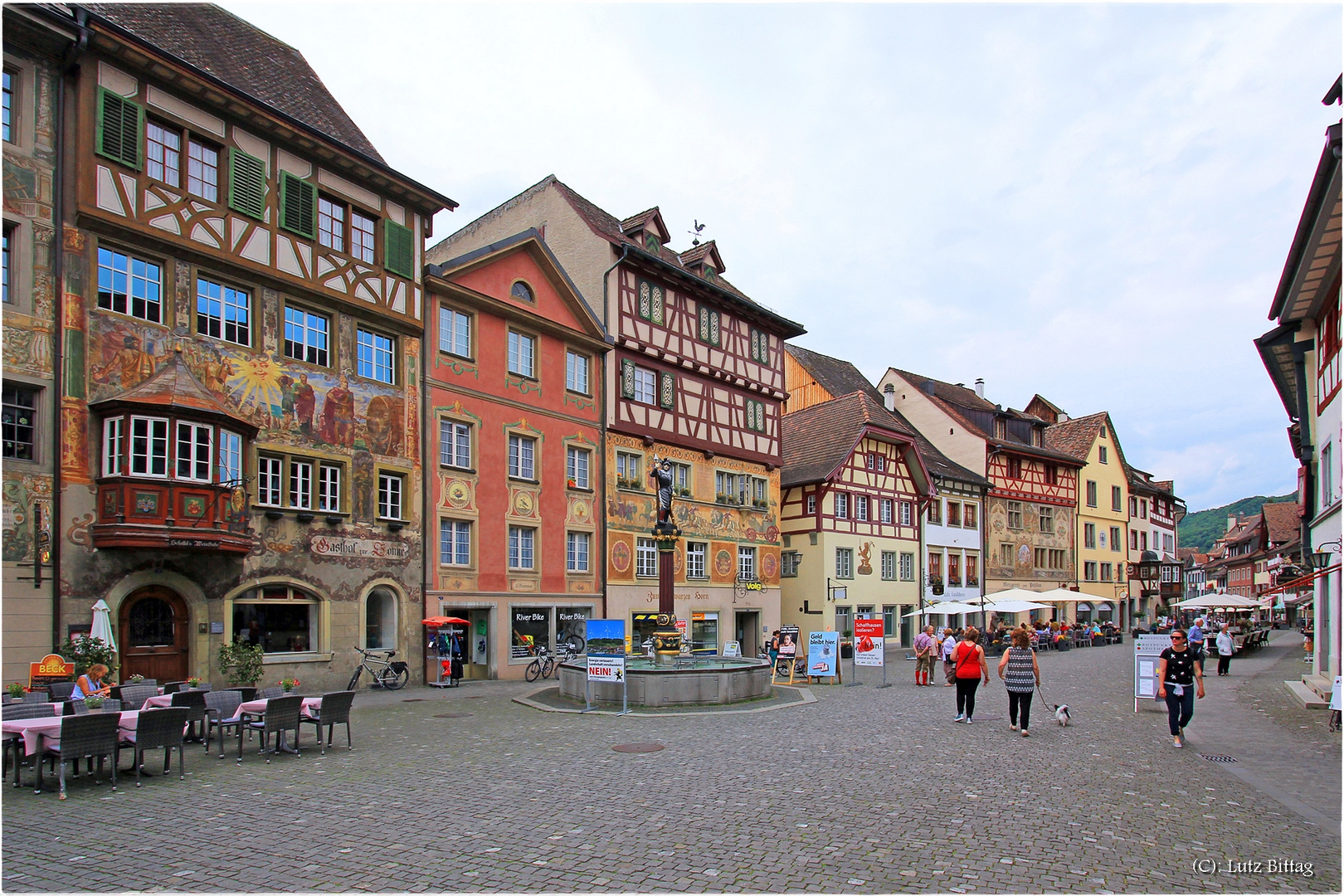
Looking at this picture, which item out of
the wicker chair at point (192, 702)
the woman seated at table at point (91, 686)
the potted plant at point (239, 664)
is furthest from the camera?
the potted plant at point (239, 664)

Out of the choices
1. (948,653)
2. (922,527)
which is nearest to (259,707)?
(948,653)

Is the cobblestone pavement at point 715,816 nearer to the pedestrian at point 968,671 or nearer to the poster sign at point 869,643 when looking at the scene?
the pedestrian at point 968,671

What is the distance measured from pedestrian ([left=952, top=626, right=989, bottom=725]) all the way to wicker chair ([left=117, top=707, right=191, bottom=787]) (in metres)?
10.8

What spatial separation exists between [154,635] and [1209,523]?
187726mm

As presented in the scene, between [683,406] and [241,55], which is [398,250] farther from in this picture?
[683,406]

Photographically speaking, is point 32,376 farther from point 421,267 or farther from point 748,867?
point 748,867

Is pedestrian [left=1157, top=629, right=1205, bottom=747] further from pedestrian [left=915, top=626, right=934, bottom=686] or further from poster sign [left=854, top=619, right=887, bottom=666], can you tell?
poster sign [left=854, top=619, right=887, bottom=666]

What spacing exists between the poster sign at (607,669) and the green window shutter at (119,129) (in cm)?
1287

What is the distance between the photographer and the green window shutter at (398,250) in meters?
24.6

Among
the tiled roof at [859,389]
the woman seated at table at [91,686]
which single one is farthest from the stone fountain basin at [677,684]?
the tiled roof at [859,389]

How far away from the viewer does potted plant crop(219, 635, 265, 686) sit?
19781mm

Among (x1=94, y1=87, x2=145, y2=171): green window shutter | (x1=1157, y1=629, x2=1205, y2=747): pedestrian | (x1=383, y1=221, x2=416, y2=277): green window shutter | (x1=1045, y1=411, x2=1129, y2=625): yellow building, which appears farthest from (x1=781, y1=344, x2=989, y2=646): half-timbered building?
(x1=94, y1=87, x2=145, y2=171): green window shutter

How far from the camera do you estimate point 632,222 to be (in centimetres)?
3419

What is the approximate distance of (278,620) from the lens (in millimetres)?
21375
